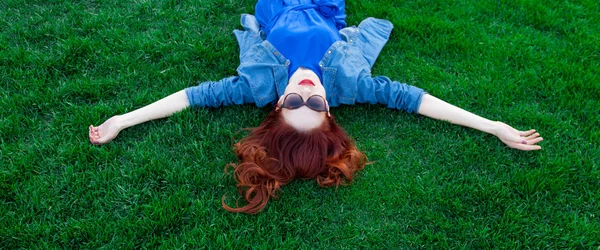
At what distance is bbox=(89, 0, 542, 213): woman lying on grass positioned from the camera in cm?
354

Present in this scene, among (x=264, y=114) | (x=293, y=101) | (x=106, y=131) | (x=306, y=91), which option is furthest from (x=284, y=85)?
(x=106, y=131)

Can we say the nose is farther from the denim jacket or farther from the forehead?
the denim jacket

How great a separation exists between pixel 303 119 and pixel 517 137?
5.69 ft

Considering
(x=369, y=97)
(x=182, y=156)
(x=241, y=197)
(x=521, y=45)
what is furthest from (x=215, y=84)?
(x=521, y=45)

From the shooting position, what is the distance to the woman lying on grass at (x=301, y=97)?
11.6ft

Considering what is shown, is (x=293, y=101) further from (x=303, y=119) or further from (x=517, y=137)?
(x=517, y=137)

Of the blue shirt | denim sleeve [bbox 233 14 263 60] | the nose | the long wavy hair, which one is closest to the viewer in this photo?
the long wavy hair

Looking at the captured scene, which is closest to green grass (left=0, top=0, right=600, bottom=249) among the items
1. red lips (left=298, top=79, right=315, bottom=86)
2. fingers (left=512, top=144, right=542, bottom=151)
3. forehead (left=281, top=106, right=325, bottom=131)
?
fingers (left=512, top=144, right=542, bottom=151)

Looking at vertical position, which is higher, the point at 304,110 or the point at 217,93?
the point at 304,110

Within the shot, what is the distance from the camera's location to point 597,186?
11.7ft

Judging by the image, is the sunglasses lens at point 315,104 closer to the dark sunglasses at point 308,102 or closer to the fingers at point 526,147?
the dark sunglasses at point 308,102

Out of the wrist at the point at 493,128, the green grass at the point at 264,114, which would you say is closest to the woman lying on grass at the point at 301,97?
the wrist at the point at 493,128

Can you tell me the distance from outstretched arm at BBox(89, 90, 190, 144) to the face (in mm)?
912

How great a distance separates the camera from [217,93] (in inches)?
158
